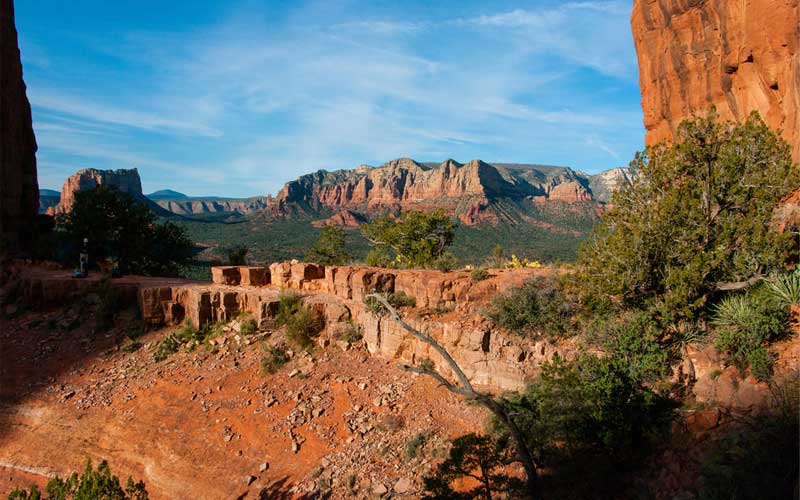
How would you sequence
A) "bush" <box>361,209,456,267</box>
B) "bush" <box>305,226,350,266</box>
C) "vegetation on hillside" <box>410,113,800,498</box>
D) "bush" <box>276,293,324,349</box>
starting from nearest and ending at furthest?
"vegetation on hillside" <box>410,113,800,498</box>
"bush" <box>276,293,324,349</box>
"bush" <box>361,209,456,267</box>
"bush" <box>305,226,350,266</box>

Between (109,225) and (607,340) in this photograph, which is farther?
(109,225)

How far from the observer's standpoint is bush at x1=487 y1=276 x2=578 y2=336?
994 cm

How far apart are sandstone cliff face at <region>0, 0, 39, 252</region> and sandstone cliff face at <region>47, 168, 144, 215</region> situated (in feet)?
188

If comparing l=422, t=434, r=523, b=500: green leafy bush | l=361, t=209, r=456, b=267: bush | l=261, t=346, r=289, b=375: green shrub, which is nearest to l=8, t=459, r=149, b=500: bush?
l=261, t=346, r=289, b=375: green shrub

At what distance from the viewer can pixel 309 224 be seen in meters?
85.1

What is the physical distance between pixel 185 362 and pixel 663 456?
11.3 metres

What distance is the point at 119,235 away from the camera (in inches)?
915

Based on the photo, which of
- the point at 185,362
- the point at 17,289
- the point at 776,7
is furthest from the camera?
the point at 17,289

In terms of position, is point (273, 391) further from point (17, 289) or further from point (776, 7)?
point (776, 7)

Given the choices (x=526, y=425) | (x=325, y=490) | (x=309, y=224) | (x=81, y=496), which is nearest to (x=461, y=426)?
(x=526, y=425)

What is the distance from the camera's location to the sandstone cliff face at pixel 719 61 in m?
13.2

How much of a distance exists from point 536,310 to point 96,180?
4322 inches

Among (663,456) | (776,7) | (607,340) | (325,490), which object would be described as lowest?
(325,490)

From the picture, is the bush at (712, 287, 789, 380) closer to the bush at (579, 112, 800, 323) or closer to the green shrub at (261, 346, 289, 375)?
the bush at (579, 112, 800, 323)
